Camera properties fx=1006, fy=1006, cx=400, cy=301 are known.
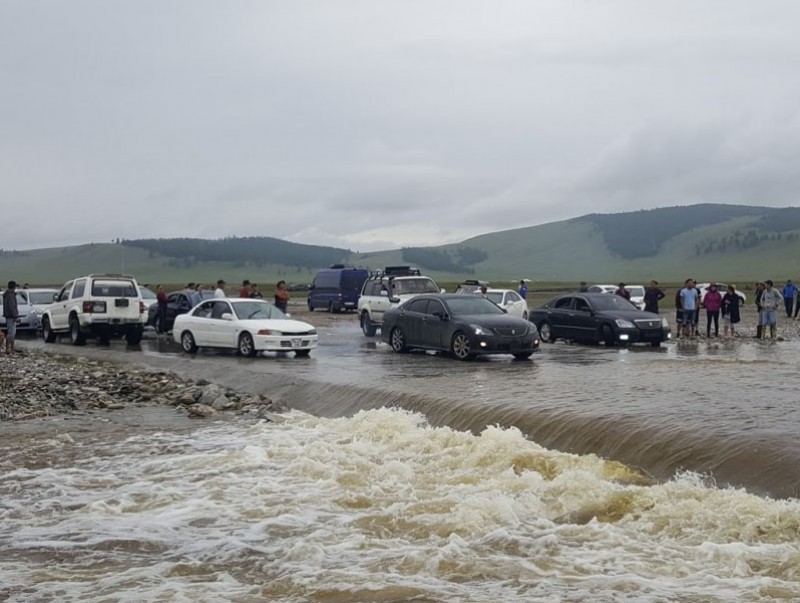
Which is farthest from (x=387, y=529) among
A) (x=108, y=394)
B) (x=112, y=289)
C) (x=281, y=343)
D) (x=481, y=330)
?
(x=112, y=289)

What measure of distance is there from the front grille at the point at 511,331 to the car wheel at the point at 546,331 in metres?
7.07

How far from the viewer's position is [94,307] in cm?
2922

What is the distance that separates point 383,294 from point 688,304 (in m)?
9.46

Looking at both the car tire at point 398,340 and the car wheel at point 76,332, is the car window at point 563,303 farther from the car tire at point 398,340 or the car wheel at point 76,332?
the car wheel at point 76,332

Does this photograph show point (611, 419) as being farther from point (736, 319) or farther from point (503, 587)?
point (736, 319)

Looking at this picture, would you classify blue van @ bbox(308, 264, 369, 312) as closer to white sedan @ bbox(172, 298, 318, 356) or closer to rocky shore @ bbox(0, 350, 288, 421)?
white sedan @ bbox(172, 298, 318, 356)

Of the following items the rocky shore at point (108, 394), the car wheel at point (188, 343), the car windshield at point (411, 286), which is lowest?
the rocky shore at point (108, 394)

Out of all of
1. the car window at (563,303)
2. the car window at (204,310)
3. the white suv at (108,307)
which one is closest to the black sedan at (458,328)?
the car window at (204,310)

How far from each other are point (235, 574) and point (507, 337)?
1465 centimetres

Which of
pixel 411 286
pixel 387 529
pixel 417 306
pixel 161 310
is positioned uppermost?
pixel 411 286

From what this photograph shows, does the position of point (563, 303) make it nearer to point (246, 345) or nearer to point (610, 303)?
point (610, 303)

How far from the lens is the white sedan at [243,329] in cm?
2438

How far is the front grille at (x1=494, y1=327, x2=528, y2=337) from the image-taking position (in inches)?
865

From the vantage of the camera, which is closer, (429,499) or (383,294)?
(429,499)
